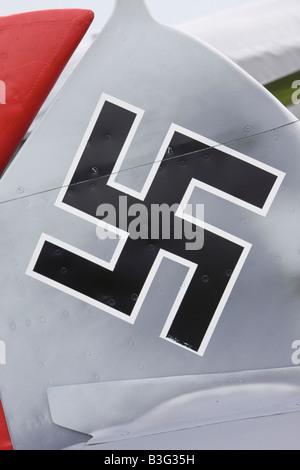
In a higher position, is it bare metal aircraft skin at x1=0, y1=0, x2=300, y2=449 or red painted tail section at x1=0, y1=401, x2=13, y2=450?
bare metal aircraft skin at x1=0, y1=0, x2=300, y2=449

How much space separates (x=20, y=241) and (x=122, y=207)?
250 millimetres

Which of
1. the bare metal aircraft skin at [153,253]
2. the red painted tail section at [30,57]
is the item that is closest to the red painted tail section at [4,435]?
the bare metal aircraft skin at [153,253]

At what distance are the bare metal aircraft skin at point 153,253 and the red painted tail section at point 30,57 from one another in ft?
0.29

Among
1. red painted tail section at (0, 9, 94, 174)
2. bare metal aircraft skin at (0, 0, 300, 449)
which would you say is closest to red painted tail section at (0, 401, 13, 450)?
bare metal aircraft skin at (0, 0, 300, 449)

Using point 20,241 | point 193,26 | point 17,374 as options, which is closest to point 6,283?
point 20,241

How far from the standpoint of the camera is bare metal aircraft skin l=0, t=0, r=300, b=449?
1521 mm

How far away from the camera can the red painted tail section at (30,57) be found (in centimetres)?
159

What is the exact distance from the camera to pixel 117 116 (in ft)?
5.11

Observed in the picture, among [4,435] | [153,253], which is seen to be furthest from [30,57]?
[4,435]

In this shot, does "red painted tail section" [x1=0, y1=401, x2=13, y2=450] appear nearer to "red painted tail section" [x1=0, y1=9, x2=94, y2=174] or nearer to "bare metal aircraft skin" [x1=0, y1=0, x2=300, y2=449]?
"bare metal aircraft skin" [x1=0, y1=0, x2=300, y2=449]

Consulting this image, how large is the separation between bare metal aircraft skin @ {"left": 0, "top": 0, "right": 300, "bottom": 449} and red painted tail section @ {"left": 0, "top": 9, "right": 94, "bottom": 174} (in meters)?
0.09

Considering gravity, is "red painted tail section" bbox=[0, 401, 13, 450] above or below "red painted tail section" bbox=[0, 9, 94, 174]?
below

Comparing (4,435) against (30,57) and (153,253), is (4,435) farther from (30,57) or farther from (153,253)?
(30,57)
